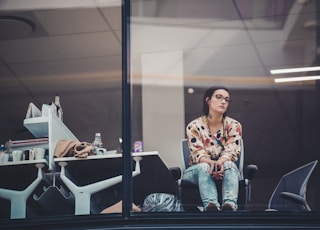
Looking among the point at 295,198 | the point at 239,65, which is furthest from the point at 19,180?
the point at 239,65

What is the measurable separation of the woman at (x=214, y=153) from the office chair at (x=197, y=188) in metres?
0.04

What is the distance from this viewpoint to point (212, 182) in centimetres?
654

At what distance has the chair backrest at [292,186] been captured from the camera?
642 centimetres

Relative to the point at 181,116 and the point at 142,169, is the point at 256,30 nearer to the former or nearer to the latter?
the point at 181,116

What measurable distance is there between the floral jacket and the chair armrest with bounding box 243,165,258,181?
0.54 feet

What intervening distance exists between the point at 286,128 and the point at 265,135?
0.99ft

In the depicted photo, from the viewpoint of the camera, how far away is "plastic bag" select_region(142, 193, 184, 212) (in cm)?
640

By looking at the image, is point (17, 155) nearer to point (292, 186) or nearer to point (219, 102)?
point (219, 102)

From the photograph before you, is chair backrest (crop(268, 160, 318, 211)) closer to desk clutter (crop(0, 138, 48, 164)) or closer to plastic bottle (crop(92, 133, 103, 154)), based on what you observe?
plastic bottle (crop(92, 133, 103, 154))

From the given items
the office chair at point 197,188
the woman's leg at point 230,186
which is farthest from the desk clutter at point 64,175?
the woman's leg at point 230,186

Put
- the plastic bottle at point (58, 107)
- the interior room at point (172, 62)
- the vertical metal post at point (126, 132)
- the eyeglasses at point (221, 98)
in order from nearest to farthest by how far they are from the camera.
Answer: the vertical metal post at point (126, 132) → the eyeglasses at point (221, 98) → the plastic bottle at point (58, 107) → the interior room at point (172, 62)

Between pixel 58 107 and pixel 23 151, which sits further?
pixel 58 107

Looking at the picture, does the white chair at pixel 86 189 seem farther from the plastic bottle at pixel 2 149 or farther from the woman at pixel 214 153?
the plastic bottle at pixel 2 149

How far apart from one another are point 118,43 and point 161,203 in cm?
223
